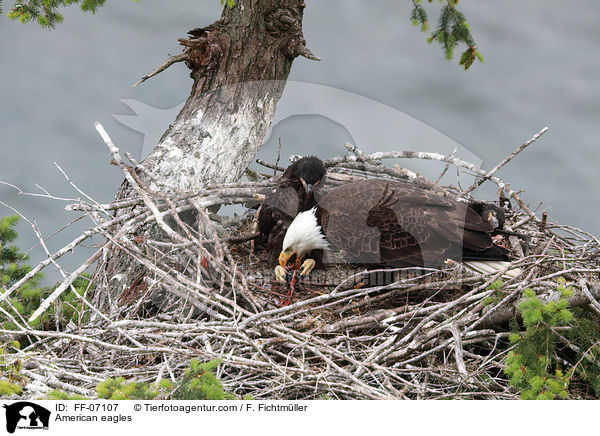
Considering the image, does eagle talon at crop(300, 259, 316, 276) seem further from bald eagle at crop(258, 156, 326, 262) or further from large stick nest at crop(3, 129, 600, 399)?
bald eagle at crop(258, 156, 326, 262)

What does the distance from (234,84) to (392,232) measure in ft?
6.77

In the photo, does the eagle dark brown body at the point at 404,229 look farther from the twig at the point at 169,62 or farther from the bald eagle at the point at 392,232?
the twig at the point at 169,62

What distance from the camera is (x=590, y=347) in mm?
2441

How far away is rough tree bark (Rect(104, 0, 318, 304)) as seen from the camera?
441 centimetres

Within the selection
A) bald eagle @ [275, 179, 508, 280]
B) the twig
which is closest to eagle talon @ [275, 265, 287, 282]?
bald eagle @ [275, 179, 508, 280]

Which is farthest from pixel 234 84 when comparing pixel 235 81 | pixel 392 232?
pixel 392 232

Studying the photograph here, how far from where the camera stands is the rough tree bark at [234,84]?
4.41 meters

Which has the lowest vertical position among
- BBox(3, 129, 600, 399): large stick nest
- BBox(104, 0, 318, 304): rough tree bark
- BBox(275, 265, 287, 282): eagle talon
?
BBox(3, 129, 600, 399): large stick nest

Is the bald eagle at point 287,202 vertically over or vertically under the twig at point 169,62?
under

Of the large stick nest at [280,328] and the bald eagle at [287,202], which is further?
the bald eagle at [287,202]

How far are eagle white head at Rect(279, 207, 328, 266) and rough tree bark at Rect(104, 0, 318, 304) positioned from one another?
3.69 feet

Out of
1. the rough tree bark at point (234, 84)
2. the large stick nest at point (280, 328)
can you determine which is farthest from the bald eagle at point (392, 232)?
the rough tree bark at point (234, 84)

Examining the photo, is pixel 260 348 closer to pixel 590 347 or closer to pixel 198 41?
pixel 590 347

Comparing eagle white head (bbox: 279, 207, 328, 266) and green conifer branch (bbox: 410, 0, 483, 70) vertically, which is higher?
green conifer branch (bbox: 410, 0, 483, 70)
